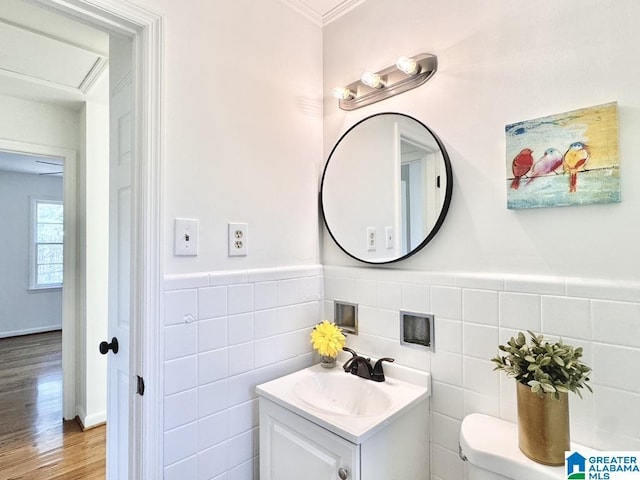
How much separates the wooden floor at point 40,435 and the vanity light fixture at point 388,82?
8.21ft

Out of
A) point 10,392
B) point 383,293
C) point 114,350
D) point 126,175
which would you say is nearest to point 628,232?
point 383,293

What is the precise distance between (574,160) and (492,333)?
0.59 meters

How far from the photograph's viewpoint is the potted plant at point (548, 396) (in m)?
0.84

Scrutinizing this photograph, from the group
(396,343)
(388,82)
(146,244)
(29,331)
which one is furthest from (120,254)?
(29,331)

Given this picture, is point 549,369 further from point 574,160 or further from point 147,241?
point 147,241

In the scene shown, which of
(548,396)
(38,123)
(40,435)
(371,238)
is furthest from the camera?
(38,123)

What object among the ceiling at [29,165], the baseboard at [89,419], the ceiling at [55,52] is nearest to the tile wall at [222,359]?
the ceiling at [55,52]

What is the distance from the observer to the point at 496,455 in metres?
0.92

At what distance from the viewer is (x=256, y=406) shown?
54.6 inches

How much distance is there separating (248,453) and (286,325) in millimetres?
522

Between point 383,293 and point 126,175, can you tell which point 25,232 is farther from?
point 383,293

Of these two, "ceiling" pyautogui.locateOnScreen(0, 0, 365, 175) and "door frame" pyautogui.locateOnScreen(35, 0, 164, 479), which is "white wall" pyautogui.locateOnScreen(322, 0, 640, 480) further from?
"door frame" pyautogui.locateOnScreen(35, 0, 164, 479)

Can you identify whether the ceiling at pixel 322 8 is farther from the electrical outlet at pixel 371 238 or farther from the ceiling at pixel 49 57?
the electrical outlet at pixel 371 238

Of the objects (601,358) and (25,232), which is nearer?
(601,358)
